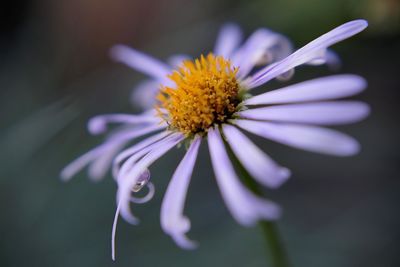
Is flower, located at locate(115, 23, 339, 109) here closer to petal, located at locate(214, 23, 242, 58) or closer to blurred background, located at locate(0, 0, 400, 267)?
petal, located at locate(214, 23, 242, 58)

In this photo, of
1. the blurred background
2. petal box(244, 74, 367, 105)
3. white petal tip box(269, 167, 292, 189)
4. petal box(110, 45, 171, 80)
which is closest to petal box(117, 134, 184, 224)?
petal box(244, 74, 367, 105)

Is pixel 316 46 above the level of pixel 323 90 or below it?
above

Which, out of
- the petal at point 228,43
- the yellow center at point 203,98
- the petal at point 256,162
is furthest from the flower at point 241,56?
the petal at point 256,162

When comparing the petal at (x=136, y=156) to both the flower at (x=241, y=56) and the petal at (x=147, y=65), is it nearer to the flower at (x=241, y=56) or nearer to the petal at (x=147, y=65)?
the flower at (x=241, y=56)

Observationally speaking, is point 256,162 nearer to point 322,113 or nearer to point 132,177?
point 322,113

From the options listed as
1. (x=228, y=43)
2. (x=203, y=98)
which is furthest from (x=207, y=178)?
(x=203, y=98)

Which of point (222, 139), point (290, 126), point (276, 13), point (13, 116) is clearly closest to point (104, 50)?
point (13, 116)
